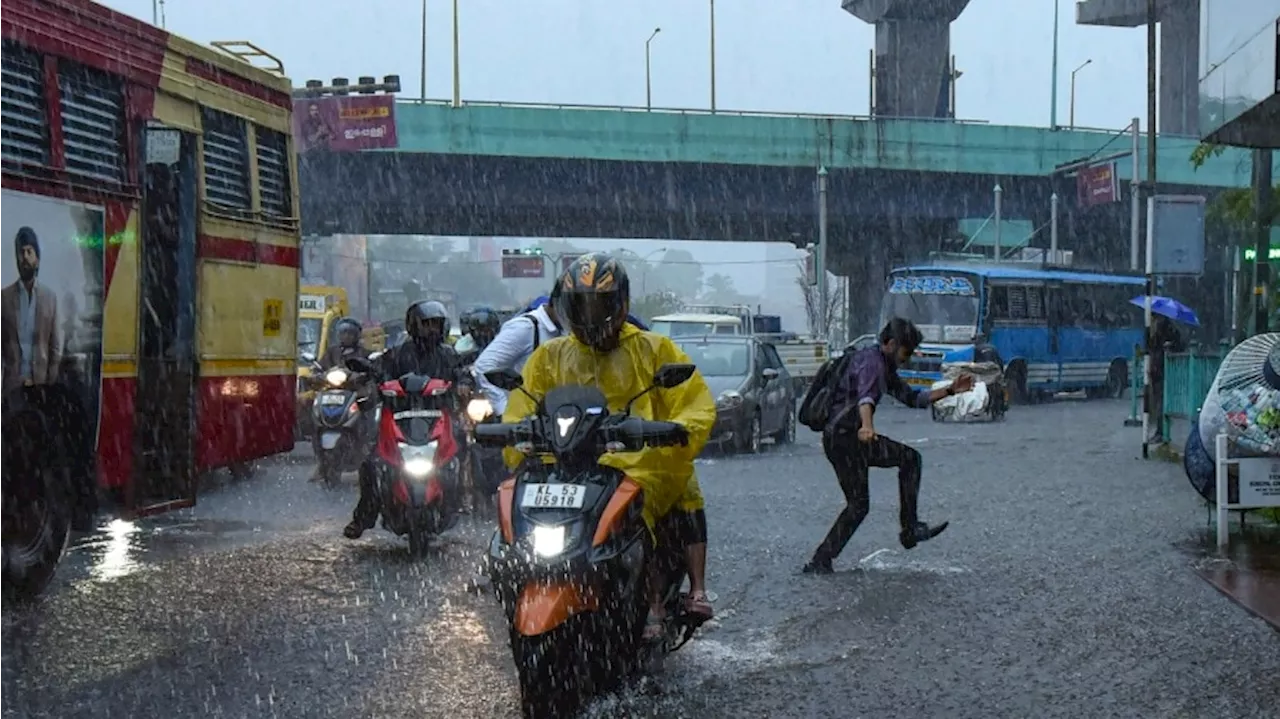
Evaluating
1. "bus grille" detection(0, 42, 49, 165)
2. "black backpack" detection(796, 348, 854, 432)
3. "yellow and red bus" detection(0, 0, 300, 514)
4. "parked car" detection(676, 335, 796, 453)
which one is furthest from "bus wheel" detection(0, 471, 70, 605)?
"parked car" detection(676, 335, 796, 453)

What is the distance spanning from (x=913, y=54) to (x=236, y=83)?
Answer: 42.7 meters

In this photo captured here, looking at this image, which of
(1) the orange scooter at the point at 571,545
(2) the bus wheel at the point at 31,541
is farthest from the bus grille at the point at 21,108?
(1) the orange scooter at the point at 571,545

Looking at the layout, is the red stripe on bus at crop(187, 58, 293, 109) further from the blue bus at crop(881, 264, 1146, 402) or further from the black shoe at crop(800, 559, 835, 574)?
the blue bus at crop(881, 264, 1146, 402)

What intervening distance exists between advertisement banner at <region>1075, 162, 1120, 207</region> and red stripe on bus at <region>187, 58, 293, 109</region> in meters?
31.1

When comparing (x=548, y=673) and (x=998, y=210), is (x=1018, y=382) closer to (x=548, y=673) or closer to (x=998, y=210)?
(x=998, y=210)

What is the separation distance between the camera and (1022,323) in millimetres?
36969

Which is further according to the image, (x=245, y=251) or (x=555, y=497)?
(x=245, y=251)

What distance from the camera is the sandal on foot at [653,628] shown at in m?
6.05

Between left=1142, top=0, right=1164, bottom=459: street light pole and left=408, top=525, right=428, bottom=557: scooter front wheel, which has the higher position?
left=1142, top=0, right=1164, bottom=459: street light pole

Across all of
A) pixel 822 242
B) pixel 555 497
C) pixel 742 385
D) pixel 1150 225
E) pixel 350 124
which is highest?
pixel 350 124

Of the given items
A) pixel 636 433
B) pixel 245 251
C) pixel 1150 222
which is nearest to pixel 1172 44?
pixel 1150 222

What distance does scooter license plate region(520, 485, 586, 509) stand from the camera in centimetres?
548

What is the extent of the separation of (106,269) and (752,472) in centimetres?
978

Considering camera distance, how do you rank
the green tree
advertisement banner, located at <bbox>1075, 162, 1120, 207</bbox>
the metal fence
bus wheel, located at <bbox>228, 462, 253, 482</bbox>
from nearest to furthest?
bus wheel, located at <bbox>228, 462, 253, 482</bbox>
the metal fence
the green tree
advertisement banner, located at <bbox>1075, 162, 1120, 207</bbox>
